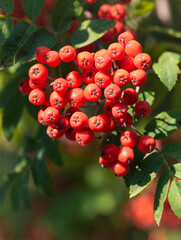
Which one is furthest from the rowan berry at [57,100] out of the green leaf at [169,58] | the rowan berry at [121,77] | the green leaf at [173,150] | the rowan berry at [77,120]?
the green leaf at [169,58]

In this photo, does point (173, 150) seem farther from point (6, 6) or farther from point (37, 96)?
point (6, 6)

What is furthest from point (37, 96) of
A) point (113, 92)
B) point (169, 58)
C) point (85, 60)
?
point (169, 58)

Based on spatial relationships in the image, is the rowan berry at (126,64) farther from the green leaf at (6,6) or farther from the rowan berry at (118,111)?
the green leaf at (6,6)

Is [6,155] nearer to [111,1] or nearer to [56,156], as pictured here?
[56,156]

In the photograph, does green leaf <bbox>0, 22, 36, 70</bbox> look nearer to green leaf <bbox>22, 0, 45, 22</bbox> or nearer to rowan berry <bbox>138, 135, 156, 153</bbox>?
green leaf <bbox>22, 0, 45, 22</bbox>

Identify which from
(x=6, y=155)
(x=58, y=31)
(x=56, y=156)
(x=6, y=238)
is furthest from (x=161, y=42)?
(x=6, y=238)

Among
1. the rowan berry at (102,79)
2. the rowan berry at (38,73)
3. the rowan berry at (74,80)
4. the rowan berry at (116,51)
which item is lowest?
the rowan berry at (102,79)
